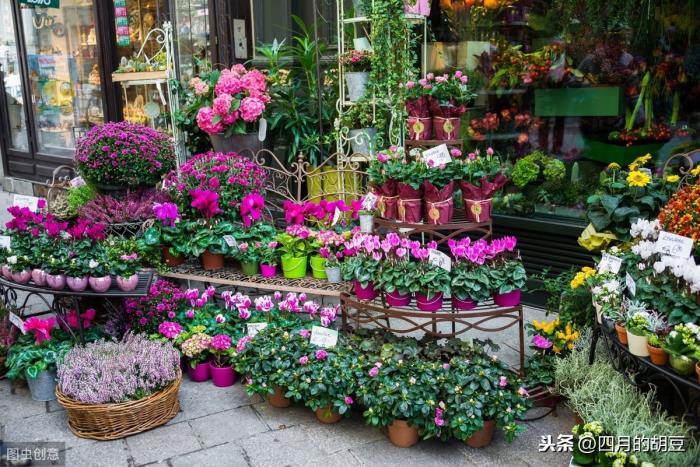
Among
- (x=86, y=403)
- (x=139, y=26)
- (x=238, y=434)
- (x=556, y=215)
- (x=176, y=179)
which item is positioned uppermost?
(x=139, y=26)

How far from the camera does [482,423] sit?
3.06 m

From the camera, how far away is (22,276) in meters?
3.67

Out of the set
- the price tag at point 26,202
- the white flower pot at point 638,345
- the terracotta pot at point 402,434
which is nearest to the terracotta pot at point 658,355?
the white flower pot at point 638,345

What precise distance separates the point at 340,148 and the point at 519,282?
2479 mm

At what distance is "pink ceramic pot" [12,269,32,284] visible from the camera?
3.67 meters

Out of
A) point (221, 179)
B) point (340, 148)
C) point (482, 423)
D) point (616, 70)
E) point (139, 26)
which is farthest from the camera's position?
point (139, 26)

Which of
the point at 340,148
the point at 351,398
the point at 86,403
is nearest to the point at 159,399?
the point at 86,403

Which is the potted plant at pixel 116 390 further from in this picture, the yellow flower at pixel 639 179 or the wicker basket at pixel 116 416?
the yellow flower at pixel 639 179

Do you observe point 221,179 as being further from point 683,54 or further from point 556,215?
point 683,54

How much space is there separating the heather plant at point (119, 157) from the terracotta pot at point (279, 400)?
193 cm

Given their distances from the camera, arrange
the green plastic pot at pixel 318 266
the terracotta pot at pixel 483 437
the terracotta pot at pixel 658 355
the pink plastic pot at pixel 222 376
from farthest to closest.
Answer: the green plastic pot at pixel 318 266 < the pink plastic pot at pixel 222 376 < the terracotta pot at pixel 483 437 < the terracotta pot at pixel 658 355

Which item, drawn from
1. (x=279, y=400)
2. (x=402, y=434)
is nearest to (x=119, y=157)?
(x=279, y=400)

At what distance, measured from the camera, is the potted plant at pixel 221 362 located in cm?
390

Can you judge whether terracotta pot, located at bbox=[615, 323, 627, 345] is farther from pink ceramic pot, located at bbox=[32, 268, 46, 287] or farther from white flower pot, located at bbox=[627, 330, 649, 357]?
pink ceramic pot, located at bbox=[32, 268, 46, 287]
